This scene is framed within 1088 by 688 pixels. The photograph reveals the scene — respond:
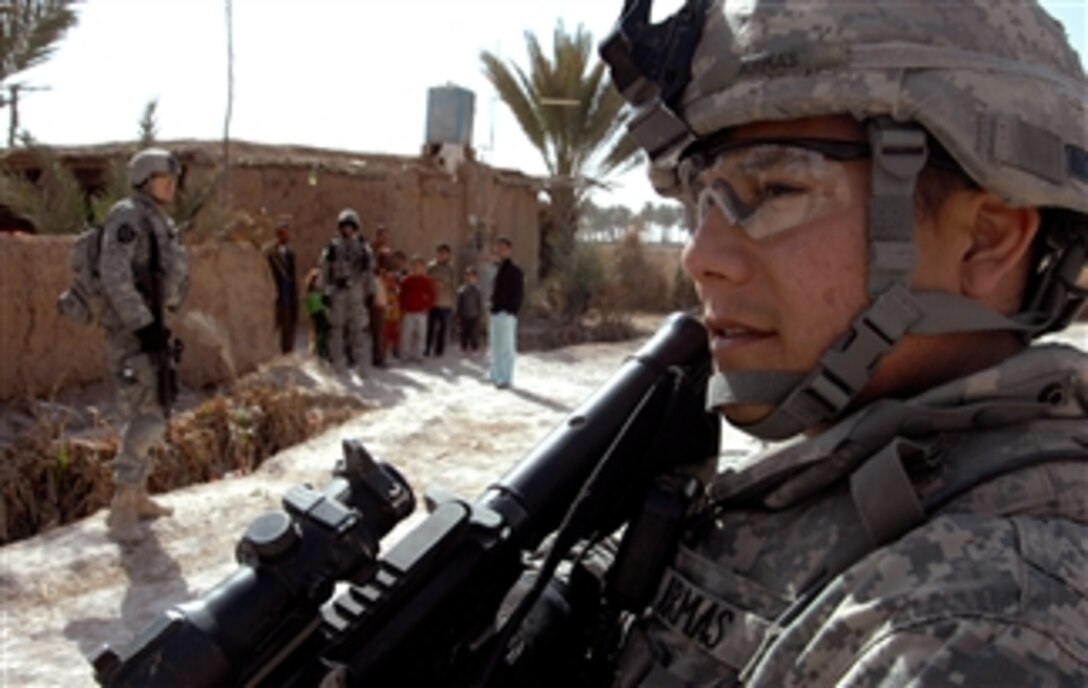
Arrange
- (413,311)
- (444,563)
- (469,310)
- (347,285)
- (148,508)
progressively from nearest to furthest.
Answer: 1. (444,563)
2. (148,508)
3. (347,285)
4. (413,311)
5. (469,310)

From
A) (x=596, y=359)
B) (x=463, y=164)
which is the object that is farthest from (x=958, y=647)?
(x=463, y=164)

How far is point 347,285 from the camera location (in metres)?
10.6

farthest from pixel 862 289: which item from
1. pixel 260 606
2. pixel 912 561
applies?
pixel 260 606

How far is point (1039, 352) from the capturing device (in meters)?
A: 1.15

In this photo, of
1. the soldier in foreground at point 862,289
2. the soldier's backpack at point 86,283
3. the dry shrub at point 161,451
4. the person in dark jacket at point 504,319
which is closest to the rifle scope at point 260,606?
the soldier in foreground at point 862,289

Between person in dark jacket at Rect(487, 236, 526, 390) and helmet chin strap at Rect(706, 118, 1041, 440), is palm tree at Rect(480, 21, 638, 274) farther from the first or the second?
helmet chin strap at Rect(706, 118, 1041, 440)

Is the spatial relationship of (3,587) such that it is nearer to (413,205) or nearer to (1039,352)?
(1039,352)

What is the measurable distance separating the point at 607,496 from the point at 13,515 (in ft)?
17.8

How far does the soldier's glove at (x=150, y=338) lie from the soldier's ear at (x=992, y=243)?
180 inches

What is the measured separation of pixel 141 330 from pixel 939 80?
15.2ft

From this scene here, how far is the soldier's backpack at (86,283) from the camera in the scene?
4.98m

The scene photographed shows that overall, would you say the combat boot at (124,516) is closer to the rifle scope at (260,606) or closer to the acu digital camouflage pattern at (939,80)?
the rifle scope at (260,606)

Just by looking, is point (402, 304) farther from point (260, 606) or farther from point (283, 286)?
point (260, 606)

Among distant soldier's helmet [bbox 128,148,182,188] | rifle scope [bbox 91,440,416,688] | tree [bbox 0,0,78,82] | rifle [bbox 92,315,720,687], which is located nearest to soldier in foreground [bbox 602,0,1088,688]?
rifle [bbox 92,315,720,687]
